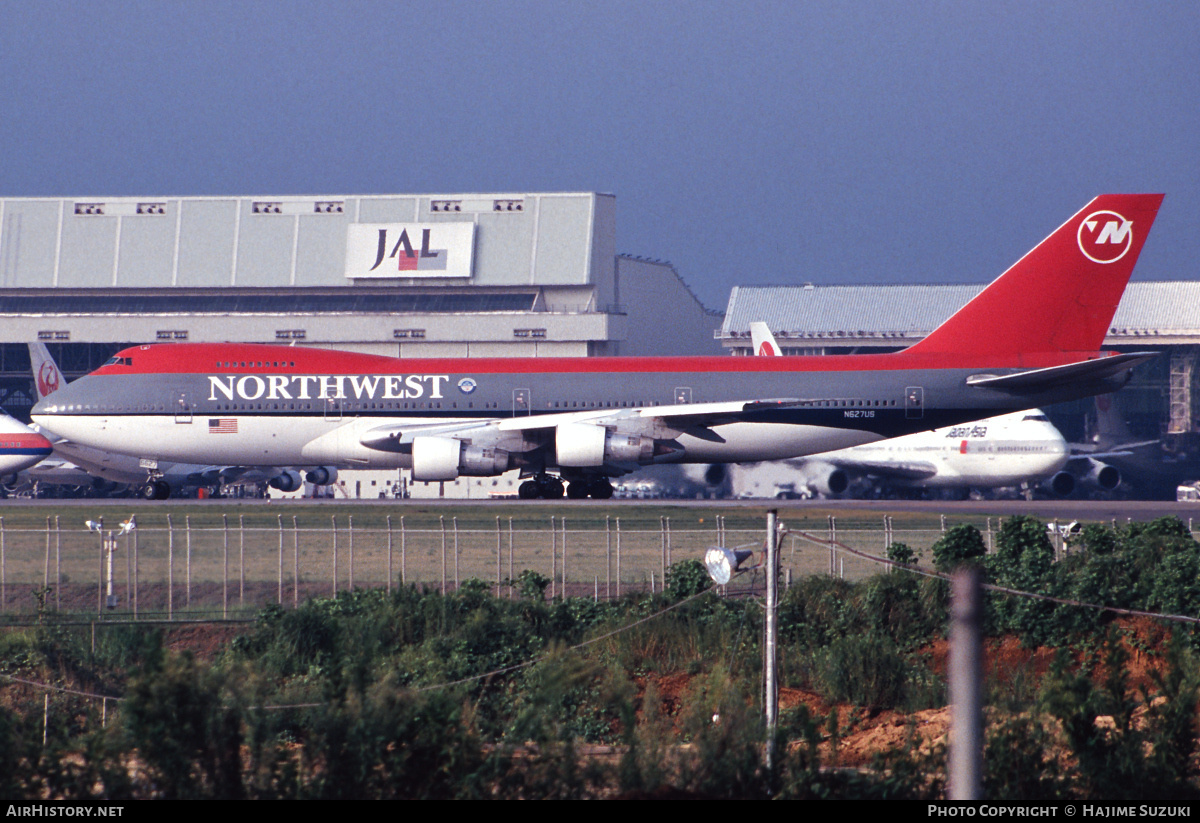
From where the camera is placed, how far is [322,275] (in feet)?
226

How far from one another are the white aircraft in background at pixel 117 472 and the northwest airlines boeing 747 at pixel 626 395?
25.0 ft

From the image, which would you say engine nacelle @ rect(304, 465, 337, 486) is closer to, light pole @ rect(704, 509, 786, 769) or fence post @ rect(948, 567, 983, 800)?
light pole @ rect(704, 509, 786, 769)

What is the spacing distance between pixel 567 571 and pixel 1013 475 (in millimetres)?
28381

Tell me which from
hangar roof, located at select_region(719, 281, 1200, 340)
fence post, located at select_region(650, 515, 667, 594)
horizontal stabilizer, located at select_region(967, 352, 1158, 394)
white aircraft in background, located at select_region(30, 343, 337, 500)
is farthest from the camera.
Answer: hangar roof, located at select_region(719, 281, 1200, 340)

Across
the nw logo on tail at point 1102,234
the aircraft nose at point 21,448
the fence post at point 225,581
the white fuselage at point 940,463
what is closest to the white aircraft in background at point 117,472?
the aircraft nose at point 21,448

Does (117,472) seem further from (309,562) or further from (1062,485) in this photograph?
(1062,485)

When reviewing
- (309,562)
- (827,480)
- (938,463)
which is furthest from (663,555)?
(938,463)

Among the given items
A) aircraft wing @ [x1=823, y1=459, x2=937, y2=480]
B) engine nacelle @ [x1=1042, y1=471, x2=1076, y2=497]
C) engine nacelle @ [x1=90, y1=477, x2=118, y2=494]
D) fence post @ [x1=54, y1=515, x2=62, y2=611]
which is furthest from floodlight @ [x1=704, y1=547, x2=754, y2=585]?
engine nacelle @ [x1=90, y1=477, x2=118, y2=494]

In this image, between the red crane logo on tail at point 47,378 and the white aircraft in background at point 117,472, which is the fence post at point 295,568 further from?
the red crane logo on tail at point 47,378

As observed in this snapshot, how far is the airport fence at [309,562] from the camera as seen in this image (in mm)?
23266

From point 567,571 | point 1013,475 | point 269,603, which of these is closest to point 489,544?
point 567,571

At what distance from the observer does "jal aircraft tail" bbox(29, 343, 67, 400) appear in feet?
194

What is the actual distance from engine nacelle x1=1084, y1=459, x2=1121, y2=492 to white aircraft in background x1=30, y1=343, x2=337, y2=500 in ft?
102

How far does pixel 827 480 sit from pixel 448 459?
16753 millimetres
